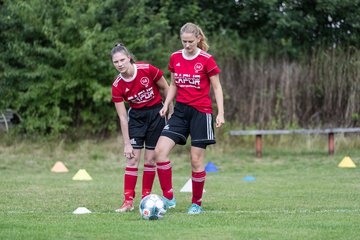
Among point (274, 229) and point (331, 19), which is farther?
point (331, 19)

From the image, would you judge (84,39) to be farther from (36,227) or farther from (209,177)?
(36,227)

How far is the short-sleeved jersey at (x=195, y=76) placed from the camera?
7.88 m

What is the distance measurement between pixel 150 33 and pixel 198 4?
4.26m

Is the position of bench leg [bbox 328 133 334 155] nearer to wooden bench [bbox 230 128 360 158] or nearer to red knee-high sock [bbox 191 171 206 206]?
wooden bench [bbox 230 128 360 158]

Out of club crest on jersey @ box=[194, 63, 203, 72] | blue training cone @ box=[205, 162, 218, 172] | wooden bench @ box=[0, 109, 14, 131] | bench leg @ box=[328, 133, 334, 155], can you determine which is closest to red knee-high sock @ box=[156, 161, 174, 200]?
club crest on jersey @ box=[194, 63, 203, 72]

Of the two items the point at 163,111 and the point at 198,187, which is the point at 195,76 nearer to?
the point at 163,111

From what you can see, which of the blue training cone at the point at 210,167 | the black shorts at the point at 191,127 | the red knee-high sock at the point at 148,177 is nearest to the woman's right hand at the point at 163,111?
the black shorts at the point at 191,127

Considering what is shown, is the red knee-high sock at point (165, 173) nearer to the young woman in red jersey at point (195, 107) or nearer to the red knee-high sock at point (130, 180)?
the young woman in red jersey at point (195, 107)

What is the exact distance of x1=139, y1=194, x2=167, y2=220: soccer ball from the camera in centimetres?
722

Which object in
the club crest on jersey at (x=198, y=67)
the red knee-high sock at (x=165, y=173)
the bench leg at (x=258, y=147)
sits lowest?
the bench leg at (x=258, y=147)

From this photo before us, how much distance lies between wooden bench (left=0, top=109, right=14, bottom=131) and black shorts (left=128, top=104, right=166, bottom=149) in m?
10.3

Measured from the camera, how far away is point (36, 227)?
22.2 feet

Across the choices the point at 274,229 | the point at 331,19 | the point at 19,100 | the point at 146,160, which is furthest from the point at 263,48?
the point at 274,229

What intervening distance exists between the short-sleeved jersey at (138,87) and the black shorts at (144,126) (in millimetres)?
81
